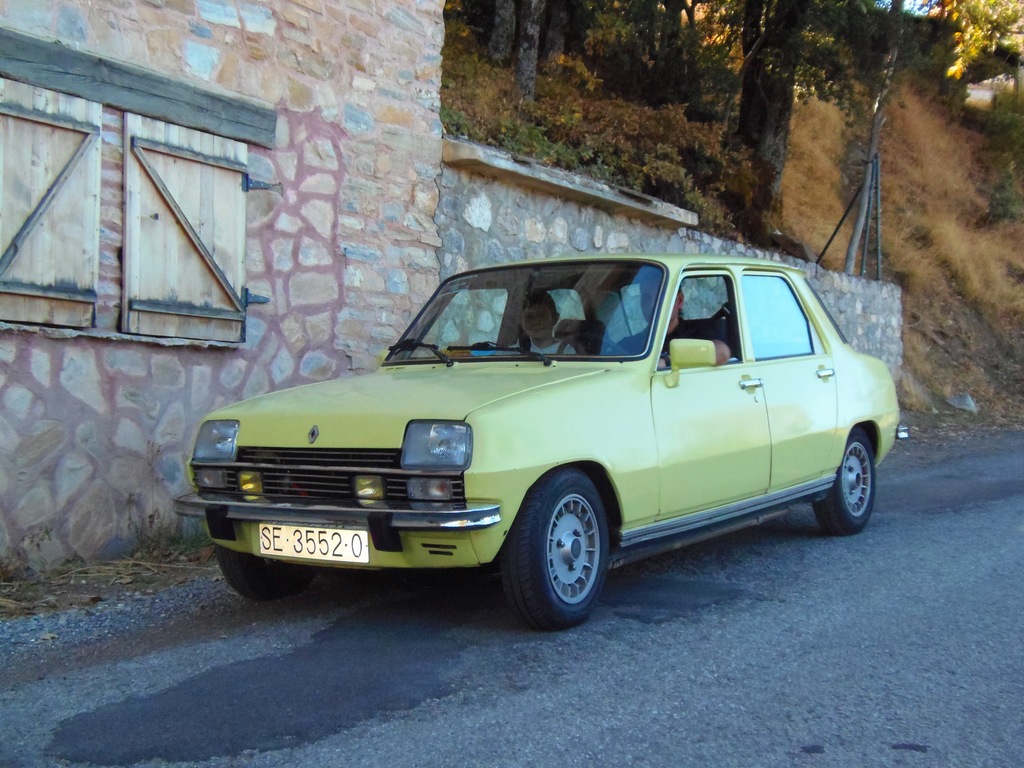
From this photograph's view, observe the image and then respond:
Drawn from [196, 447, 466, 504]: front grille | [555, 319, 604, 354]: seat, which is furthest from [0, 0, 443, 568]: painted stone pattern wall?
[555, 319, 604, 354]: seat

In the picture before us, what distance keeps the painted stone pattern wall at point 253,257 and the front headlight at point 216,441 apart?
1709 millimetres

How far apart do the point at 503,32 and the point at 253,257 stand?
9.89m

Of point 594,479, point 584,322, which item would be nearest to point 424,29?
point 584,322

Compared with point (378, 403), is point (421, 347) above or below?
above

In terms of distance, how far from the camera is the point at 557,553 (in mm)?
4340

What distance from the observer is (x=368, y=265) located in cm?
817

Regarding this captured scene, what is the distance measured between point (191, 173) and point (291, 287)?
44.4 inches

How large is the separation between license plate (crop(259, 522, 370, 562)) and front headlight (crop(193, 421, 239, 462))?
0.40m

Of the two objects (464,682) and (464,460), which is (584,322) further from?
(464,682)

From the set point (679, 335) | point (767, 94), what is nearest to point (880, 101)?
point (767, 94)

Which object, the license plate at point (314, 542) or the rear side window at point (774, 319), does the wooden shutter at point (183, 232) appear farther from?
the rear side window at point (774, 319)

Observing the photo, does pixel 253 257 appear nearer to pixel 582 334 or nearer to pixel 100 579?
pixel 100 579

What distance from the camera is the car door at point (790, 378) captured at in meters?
5.73

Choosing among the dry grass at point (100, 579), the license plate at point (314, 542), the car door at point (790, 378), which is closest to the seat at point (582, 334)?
the car door at point (790, 378)
